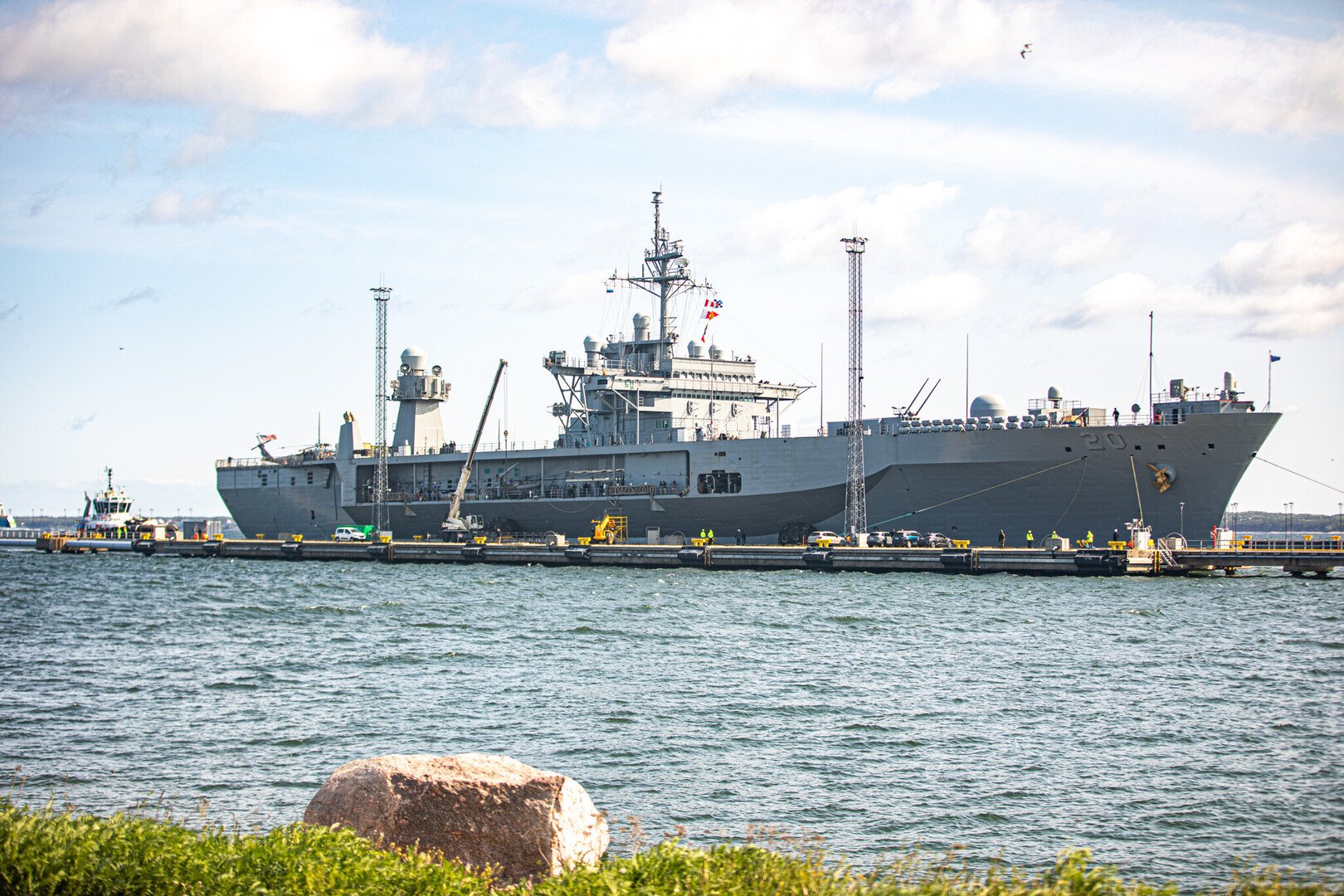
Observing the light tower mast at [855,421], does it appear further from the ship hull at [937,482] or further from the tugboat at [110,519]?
the tugboat at [110,519]

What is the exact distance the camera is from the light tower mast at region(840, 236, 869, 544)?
4938cm

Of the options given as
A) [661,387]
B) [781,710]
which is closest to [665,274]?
[661,387]

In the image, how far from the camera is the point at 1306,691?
22.1 meters

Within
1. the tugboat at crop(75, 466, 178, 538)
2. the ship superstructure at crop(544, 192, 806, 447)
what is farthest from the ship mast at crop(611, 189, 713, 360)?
the tugboat at crop(75, 466, 178, 538)

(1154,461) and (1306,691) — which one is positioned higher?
(1154,461)

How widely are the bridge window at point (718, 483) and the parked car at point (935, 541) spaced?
8218mm

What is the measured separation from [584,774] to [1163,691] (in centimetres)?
1141

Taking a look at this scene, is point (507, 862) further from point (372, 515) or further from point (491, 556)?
point (372, 515)

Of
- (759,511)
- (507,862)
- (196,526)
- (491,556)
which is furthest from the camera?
(196,526)

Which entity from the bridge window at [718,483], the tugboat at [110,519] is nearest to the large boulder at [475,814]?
the bridge window at [718,483]

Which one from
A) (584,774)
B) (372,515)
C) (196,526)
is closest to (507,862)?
(584,774)

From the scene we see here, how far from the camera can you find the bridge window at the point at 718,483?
53656 millimetres

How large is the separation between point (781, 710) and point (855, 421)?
98.9 ft

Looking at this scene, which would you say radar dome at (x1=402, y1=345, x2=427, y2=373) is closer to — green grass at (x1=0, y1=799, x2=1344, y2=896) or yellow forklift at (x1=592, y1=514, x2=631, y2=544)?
yellow forklift at (x1=592, y1=514, x2=631, y2=544)
